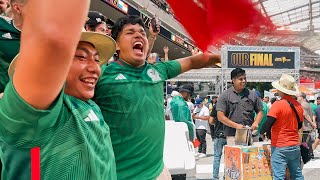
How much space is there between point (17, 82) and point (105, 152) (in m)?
0.60

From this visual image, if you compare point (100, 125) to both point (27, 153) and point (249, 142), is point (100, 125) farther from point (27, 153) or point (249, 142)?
point (249, 142)

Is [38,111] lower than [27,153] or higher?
higher

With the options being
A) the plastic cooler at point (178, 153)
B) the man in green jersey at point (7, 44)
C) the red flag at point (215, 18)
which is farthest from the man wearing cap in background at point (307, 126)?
the man in green jersey at point (7, 44)

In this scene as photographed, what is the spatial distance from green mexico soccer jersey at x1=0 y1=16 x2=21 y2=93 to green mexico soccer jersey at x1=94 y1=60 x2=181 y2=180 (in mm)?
650

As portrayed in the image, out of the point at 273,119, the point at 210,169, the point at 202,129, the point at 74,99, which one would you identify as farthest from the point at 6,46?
the point at 202,129

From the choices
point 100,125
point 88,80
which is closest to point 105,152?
point 100,125

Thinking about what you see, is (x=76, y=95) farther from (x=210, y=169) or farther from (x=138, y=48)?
(x=210, y=169)

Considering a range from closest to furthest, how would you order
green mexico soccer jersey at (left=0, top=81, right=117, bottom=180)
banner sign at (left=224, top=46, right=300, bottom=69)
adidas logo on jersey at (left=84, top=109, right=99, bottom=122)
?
green mexico soccer jersey at (left=0, top=81, right=117, bottom=180) < adidas logo on jersey at (left=84, top=109, right=99, bottom=122) < banner sign at (left=224, top=46, right=300, bottom=69)

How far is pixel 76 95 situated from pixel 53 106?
1.79 feet

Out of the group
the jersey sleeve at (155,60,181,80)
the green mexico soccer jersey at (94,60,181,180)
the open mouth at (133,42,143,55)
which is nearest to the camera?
the green mexico soccer jersey at (94,60,181,180)

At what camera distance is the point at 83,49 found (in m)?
1.56

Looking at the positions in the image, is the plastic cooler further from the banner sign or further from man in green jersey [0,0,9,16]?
the banner sign

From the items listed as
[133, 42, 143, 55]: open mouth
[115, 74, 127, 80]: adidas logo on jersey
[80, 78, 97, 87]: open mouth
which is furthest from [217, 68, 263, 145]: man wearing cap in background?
[80, 78, 97, 87]: open mouth

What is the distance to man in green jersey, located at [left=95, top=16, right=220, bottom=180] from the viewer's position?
7.72 ft
